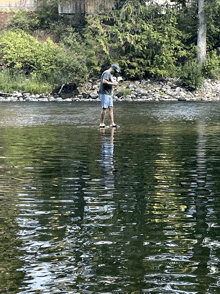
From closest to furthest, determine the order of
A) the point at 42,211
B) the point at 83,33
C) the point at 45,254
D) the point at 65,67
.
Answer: the point at 45,254 < the point at 42,211 < the point at 65,67 < the point at 83,33

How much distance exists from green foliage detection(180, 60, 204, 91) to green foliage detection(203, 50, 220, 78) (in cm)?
194

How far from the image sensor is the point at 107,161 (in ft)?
35.1

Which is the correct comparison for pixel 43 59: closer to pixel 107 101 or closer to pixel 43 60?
pixel 43 60

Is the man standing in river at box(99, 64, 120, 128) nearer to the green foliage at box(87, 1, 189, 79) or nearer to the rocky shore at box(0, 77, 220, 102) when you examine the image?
the rocky shore at box(0, 77, 220, 102)

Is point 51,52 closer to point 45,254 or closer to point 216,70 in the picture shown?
point 216,70

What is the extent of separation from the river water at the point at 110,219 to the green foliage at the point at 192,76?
1188 inches

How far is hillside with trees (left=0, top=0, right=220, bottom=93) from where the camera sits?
4338 centimetres

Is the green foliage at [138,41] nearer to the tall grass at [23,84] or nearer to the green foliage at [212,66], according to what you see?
the green foliage at [212,66]

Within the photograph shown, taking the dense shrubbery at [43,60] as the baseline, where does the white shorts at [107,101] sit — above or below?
below

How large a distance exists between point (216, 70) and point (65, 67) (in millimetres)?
12399

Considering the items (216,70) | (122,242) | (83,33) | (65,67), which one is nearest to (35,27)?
(83,33)

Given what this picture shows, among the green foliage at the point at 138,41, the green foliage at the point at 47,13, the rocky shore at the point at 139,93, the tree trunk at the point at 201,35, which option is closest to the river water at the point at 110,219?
the rocky shore at the point at 139,93

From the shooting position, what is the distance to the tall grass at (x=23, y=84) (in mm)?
41781

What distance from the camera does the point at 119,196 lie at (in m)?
7.20
